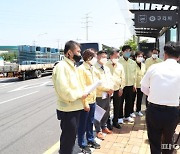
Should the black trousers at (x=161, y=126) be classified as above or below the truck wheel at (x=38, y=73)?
above

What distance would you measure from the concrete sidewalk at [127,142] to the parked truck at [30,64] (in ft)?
58.5

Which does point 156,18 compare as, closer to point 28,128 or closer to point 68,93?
point 28,128

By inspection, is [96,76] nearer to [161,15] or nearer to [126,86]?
[126,86]

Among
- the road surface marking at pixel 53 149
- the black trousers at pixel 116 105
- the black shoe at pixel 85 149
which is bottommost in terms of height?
the road surface marking at pixel 53 149

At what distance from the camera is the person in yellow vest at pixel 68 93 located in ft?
12.0

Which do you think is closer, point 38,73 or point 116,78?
point 116,78

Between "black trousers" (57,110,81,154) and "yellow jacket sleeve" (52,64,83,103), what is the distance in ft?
0.77

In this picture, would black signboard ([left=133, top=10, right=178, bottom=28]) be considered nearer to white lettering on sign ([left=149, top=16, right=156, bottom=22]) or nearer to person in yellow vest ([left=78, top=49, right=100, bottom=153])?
white lettering on sign ([left=149, top=16, right=156, bottom=22])

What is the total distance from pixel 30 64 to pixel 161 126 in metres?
22.0

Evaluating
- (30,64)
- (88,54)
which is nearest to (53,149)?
(88,54)

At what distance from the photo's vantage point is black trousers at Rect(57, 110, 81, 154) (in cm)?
386

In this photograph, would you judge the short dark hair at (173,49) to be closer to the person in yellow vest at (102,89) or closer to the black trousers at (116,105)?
the person in yellow vest at (102,89)

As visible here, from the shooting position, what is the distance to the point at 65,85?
11.9 ft

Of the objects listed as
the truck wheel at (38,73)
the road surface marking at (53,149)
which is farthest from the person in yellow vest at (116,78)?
the truck wheel at (38,73)
